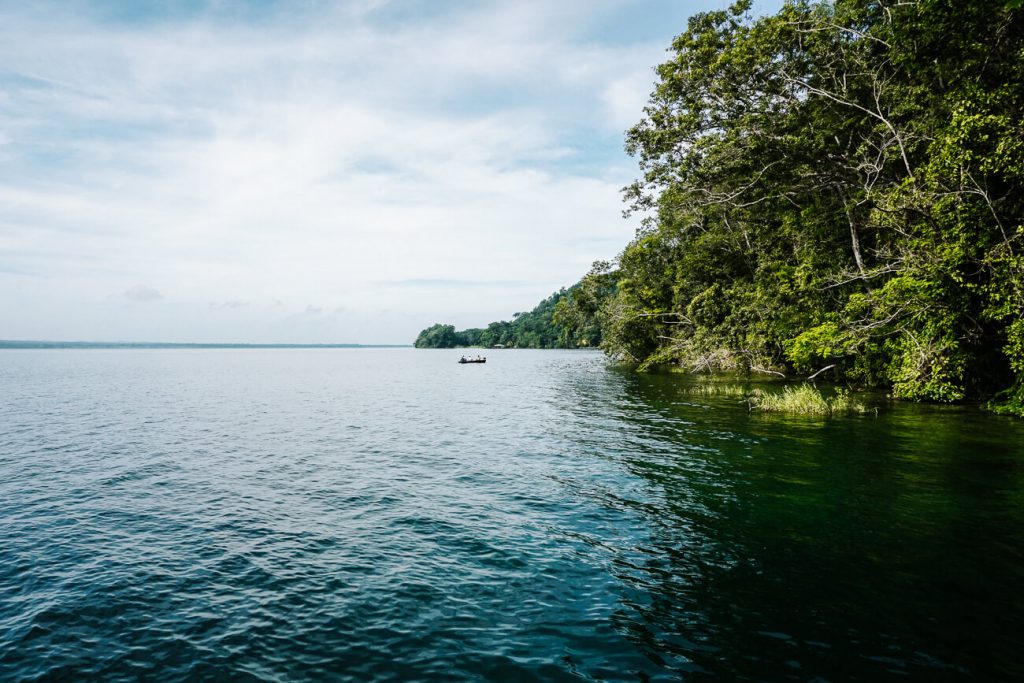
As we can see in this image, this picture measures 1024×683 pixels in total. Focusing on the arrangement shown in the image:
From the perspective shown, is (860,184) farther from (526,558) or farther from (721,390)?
(526,558)

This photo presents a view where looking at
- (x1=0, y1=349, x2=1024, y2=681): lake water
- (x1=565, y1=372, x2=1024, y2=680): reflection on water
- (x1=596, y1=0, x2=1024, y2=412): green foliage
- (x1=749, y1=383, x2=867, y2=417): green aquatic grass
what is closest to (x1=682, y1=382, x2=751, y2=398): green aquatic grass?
(x1=596, y1=0, x2=1024, y2=412): green foliage

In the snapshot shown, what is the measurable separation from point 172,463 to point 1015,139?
3462 centimetres

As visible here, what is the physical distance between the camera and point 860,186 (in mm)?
32750

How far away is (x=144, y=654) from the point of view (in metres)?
8.09

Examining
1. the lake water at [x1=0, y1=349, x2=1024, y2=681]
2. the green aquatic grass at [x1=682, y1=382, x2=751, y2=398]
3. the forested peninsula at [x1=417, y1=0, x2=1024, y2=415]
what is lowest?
the lake water at [x1=0, y1=349, x2=1024, y2=681]

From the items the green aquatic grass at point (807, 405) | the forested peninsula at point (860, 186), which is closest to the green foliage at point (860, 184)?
the forested peninsula at point (860, 186)

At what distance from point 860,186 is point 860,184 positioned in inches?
11.9

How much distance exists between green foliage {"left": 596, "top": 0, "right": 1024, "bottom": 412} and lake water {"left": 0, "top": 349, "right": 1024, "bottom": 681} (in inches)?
258

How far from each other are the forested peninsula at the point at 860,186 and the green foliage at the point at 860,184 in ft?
0.40

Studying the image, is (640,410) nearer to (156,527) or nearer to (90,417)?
(156,527)

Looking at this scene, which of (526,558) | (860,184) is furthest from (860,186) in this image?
(526,558)

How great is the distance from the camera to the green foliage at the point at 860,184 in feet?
72.1

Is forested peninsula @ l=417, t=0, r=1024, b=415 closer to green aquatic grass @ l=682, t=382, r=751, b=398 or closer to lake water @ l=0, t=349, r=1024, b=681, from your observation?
green aquatic grass @ l=682, t=382, r=751, b=398

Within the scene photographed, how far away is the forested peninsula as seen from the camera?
2195 cm
